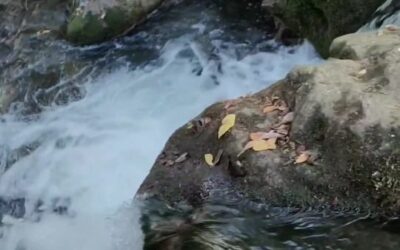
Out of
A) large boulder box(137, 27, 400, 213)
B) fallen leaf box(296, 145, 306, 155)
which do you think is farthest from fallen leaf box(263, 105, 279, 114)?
fallen leaf box(296, 145, 306, 155)

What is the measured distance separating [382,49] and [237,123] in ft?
3.63

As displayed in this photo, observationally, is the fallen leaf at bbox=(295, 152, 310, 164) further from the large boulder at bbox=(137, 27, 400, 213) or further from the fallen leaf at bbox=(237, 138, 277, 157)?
the fallen leaf at bbox=(237, 138, 277, 157)

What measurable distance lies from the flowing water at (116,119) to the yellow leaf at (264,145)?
0.64m

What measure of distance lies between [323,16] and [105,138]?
2487 mm

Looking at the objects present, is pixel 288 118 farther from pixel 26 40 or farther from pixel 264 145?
pixel 26 40

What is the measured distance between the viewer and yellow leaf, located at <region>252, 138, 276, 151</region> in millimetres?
4223

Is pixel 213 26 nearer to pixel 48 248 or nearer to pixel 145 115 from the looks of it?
pixel 145 115

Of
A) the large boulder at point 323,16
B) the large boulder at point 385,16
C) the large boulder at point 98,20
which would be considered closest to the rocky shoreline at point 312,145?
the large boulder at point 385,16

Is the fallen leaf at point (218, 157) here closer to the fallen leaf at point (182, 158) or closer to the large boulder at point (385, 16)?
the fallen leaf at point (182, 158)

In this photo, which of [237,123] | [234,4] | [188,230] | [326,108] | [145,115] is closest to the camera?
[188,230]

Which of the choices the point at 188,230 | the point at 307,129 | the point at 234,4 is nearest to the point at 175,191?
the point at 188,230

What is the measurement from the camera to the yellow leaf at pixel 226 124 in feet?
14.7

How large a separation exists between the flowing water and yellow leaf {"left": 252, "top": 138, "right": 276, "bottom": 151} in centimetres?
64

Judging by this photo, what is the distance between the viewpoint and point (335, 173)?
156 inches
